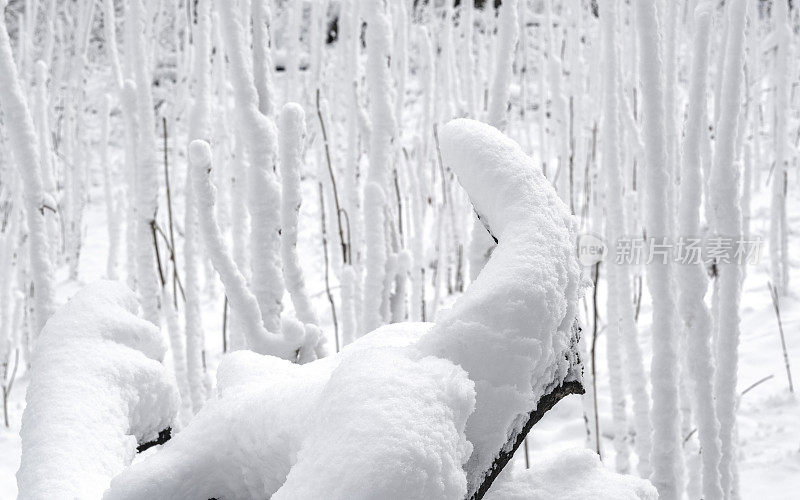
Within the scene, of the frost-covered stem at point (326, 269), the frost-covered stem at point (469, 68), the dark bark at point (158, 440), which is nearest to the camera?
the dark bark at point (158, 440)

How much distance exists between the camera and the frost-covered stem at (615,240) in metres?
1.37

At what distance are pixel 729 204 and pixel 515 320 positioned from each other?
2.83ft

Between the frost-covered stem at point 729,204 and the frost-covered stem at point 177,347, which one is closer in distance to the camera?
the frost-covered stem at point 729,204

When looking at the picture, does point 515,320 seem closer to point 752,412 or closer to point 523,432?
point 523,432

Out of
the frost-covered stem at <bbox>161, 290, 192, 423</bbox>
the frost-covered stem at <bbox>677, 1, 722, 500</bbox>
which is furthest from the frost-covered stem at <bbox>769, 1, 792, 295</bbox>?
the frost-covered stem at <bbox>161, 290, 192, 423</bbox>

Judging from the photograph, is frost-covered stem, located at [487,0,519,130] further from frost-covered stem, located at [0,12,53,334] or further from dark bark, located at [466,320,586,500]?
frost-covered stem, located at [0,12,53,334]

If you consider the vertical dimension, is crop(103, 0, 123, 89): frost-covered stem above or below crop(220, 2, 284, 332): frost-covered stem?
above

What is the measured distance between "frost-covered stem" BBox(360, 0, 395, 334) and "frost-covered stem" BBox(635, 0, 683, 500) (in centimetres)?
55

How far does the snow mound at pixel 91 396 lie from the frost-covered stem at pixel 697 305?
2.99 ft

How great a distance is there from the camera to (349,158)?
171 centimetres

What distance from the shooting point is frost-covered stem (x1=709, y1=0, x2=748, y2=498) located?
3.89 feet

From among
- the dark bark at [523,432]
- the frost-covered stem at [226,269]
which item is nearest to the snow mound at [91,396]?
the frost-covered stem at [226,269]

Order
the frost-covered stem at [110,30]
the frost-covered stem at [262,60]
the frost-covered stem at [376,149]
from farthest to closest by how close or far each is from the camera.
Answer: the frost-covered stem at [110,30] < the frost-covered stem at [376,149] < the frost-covered stem at [262,60]

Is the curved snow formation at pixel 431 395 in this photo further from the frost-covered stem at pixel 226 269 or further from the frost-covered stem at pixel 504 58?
the frost-covered stem at pixel 504 58
